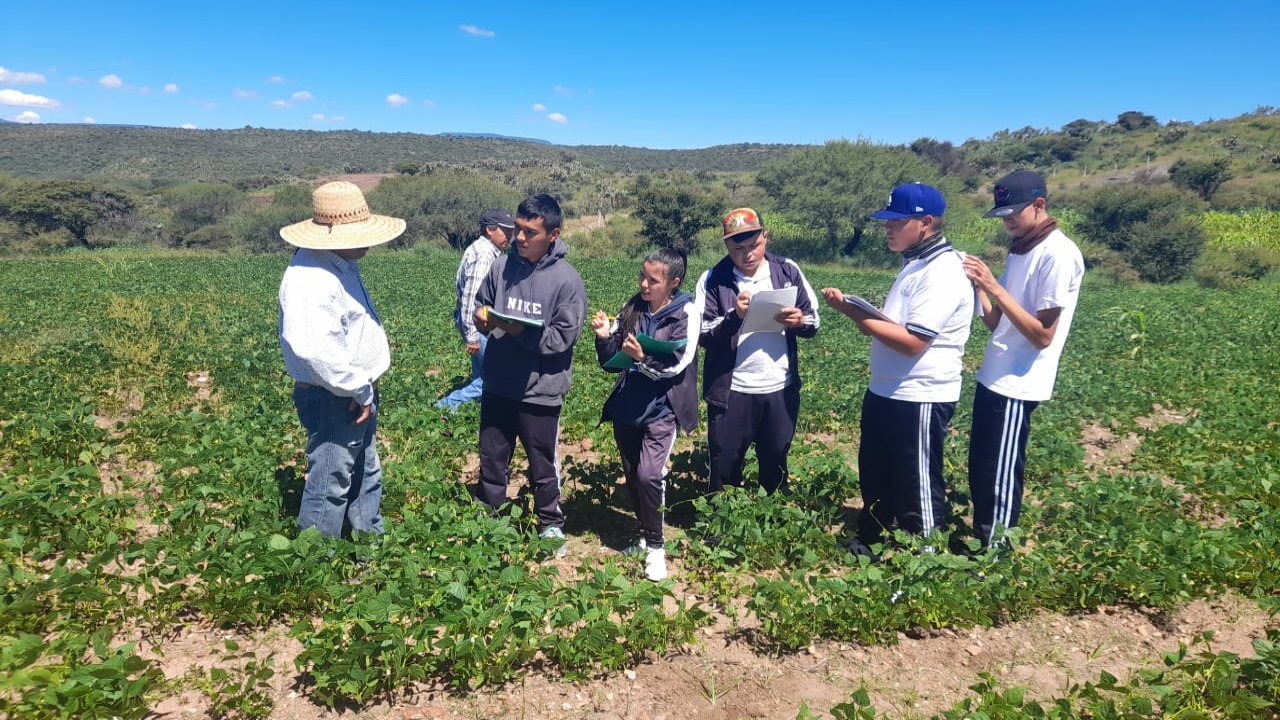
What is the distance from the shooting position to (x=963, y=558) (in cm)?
304

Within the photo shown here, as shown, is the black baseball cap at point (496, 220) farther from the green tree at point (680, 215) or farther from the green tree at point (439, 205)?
the green tree at point (680, 215)

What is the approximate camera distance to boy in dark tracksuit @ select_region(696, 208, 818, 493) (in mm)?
3635

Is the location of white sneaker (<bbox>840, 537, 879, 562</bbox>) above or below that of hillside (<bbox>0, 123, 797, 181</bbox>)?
below

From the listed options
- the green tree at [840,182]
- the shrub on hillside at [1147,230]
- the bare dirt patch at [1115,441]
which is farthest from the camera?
the green tree at [840,182]

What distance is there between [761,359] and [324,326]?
2.22 meters

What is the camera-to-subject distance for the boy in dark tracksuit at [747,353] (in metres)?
3.63

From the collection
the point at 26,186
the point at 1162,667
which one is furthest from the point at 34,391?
the point at 26,186

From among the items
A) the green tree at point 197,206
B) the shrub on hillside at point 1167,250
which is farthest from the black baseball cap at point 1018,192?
the green tree at point 197,206

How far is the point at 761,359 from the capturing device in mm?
3643

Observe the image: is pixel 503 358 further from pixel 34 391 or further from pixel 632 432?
pixel 34 391

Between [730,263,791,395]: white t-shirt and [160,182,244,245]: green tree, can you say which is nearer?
[730,263,791,395]: white t-shirt

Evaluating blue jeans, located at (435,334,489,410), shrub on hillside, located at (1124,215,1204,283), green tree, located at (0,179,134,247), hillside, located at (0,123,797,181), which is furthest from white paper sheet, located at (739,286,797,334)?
hillside, located at (0,123,797,181)

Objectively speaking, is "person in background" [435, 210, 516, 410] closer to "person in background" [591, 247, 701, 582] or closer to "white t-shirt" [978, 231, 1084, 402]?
"person in background" [591, 247, 701, 582]

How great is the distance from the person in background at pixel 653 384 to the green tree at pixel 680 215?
3551 cm
